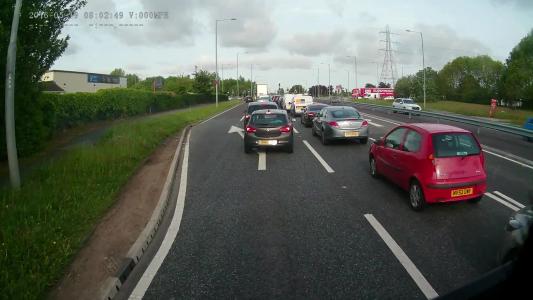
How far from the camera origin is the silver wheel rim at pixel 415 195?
697 cm

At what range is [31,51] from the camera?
437 inches

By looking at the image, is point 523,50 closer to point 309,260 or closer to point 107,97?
point 107,97

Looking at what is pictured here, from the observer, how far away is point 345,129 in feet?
47.6

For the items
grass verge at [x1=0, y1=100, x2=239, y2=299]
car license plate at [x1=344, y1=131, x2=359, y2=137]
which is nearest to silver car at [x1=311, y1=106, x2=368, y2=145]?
car license plate at [x1=344, y1=131, x2=359, y2=137]

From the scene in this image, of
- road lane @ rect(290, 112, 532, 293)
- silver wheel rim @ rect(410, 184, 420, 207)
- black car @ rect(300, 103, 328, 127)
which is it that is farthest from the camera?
black car @ rect(300, 103, 328, 127)

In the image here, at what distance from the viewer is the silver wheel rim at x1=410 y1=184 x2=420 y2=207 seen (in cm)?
697

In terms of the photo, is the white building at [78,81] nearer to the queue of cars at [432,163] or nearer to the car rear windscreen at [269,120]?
the car rear windscreen at [269,120]

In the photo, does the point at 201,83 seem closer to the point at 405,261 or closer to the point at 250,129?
the point at 250,129

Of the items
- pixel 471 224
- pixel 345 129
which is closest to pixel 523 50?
pixel 345 129

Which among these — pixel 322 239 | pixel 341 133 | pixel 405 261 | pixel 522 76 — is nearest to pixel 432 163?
pixel 405 261

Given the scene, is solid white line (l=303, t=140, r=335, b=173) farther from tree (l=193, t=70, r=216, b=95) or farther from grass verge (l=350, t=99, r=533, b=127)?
tree (l=193, t=70, r=216, b=95)

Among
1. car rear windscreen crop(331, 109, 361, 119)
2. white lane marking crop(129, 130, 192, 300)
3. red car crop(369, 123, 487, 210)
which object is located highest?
car rear windscreen crop(331, 109, 361, 119)

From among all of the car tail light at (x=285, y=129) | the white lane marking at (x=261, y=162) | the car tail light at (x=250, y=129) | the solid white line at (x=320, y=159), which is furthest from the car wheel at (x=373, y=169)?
the car tail light at (x=250, y=129)

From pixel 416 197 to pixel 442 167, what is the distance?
0.71 metres
